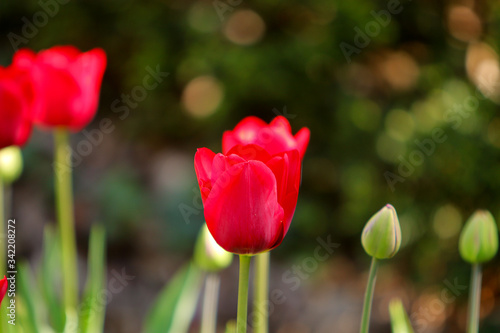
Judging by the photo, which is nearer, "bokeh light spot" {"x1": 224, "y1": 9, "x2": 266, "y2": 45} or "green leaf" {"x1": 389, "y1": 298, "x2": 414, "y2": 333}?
"green leaf" {"x1": 389, "y1": 298, "x2": 414, "y2": 333}

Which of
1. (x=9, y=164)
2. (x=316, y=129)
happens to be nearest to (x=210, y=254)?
(x=9, y=164)

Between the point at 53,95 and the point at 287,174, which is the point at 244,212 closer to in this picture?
the point at 287,174

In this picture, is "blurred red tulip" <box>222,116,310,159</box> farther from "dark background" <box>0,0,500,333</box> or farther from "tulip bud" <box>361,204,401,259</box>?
"dark background" <box>0,0,500,333</box>

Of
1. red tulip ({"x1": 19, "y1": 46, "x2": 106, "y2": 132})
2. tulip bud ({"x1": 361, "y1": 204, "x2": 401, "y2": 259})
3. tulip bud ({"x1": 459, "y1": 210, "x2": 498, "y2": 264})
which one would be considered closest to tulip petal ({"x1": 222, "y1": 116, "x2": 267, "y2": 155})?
tulip bud ({"x1": 361, "y1": 204, "x2": 401, "y2": 259})

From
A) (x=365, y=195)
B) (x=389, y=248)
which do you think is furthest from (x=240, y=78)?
(x=389, y=248)

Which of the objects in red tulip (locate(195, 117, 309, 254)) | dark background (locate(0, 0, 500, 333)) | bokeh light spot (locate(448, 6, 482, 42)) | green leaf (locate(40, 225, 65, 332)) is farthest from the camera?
bokeh light spot (locate(448, 6, 482, 42))

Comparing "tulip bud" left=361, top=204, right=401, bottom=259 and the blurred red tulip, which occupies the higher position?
the blurred red tulip

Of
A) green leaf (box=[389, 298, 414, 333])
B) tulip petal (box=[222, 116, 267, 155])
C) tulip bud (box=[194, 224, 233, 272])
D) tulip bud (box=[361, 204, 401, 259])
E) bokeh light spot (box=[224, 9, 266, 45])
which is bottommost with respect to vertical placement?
bokeh light spot (box=[224, 9, 266, 45])
